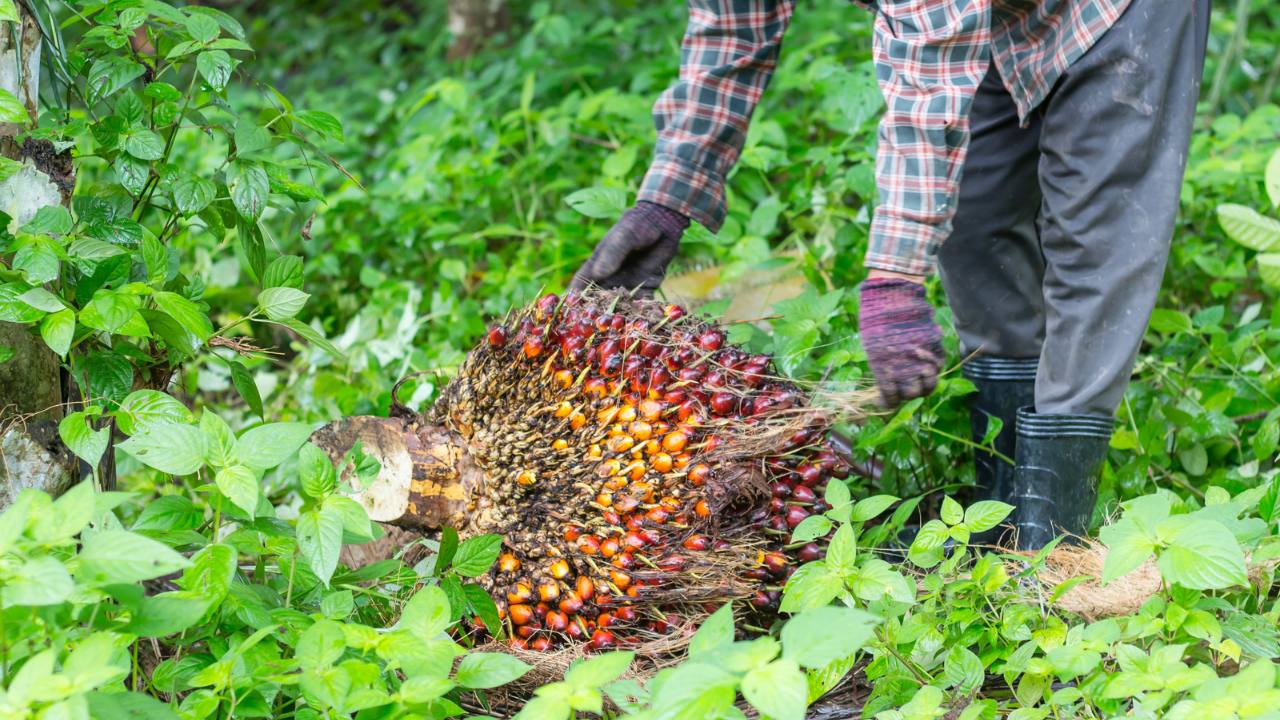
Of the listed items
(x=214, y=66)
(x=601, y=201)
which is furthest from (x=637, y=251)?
(x=214, y=66)

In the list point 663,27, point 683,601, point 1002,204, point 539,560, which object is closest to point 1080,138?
point 1002,204

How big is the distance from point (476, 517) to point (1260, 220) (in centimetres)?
202

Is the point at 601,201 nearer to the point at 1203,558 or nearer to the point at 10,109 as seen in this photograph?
the point at 10,109

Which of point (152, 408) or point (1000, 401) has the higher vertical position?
point (152, 408)

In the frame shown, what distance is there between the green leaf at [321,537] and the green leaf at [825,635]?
65cm

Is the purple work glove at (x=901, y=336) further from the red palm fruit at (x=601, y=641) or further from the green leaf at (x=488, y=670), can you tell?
the green leaf at (x=488, y=670)

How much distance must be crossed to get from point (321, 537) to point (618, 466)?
59 centimetres

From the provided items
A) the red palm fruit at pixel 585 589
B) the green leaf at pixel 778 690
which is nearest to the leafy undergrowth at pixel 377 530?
the green leaf at pixel 778 690

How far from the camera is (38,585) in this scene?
1.23 m

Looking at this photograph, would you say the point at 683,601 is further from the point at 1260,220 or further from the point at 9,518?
the point at 1260,220

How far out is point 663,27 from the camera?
19.3ft

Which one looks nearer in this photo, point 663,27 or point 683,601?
point 683,601

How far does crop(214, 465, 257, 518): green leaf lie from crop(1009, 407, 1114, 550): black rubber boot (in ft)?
5.10

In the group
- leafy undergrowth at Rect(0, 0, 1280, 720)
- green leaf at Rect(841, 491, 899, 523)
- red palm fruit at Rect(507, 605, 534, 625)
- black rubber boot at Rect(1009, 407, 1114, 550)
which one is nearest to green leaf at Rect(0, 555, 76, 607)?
leafy undergrowth at Rect(0, 0, 1280, 720)
